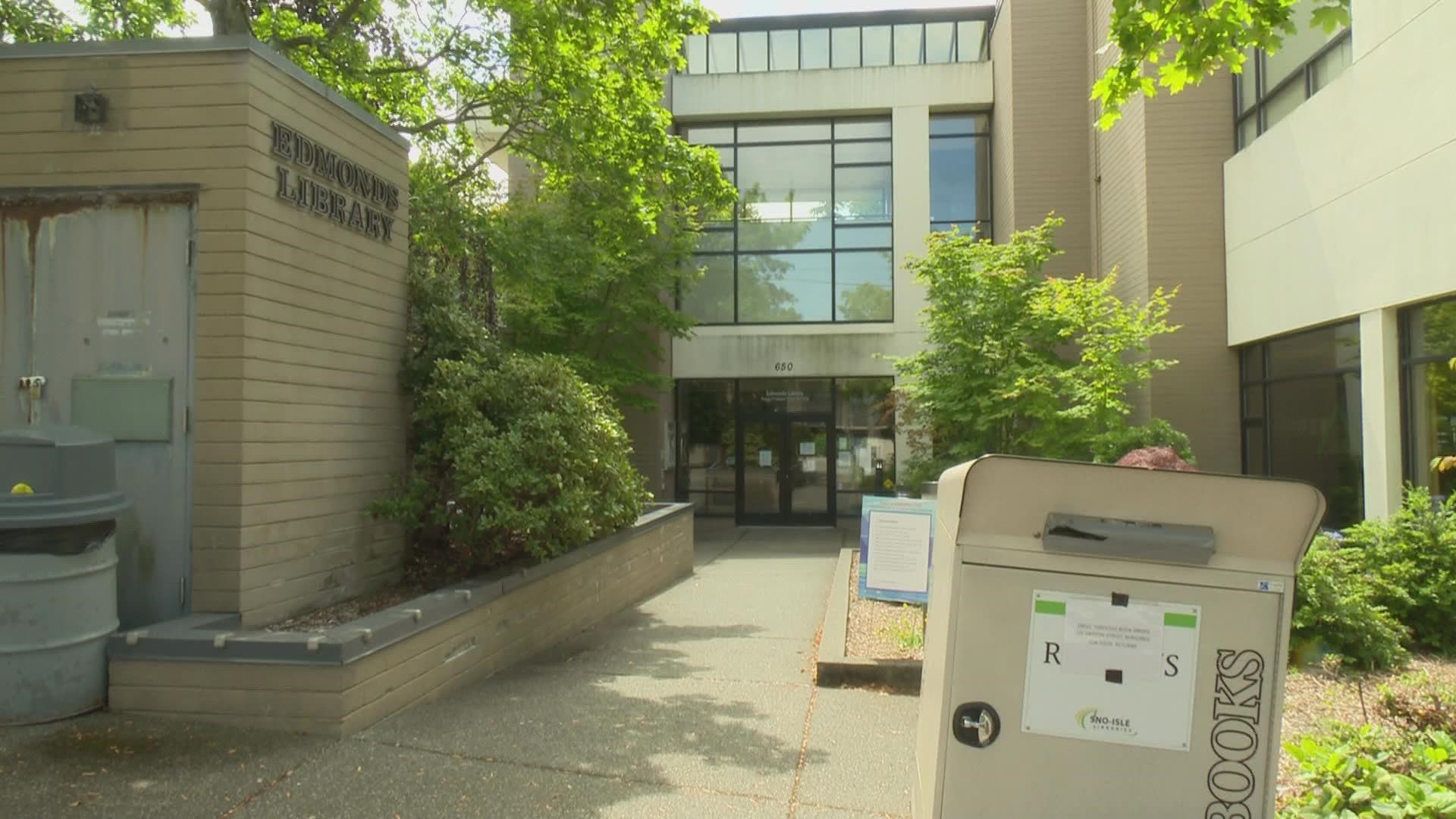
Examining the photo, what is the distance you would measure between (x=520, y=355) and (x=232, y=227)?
322 cm

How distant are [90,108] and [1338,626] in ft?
27.5

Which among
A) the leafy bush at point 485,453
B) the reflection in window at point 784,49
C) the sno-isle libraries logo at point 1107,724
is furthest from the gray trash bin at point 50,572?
the reflection in window at point 784,49

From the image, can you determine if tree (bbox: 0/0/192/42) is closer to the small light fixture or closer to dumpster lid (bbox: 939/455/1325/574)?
the small light fixture

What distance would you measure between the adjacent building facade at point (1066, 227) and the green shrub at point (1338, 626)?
3.39m

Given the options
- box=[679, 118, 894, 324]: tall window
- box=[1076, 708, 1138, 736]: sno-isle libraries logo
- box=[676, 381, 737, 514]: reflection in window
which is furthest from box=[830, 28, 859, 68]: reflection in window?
box=[1076, 708, 1138, 736]: sno-isle libraries logo

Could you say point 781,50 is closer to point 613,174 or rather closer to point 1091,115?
point 1091,115

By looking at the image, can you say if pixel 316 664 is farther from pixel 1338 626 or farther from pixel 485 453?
pixel 1338 626

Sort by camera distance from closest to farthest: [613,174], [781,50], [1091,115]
Result: 1. [613,174]
2. [1091,115]
3. [781,50]

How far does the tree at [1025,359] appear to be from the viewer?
12938 mm

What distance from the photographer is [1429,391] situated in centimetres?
967

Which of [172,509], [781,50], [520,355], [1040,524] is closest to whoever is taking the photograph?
[1040,524]

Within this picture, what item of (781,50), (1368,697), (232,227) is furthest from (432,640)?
(781,50)

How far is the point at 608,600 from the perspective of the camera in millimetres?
9344

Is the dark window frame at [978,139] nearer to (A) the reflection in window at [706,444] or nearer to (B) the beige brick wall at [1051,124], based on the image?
(B) the beige brick wall at [1051,124]
